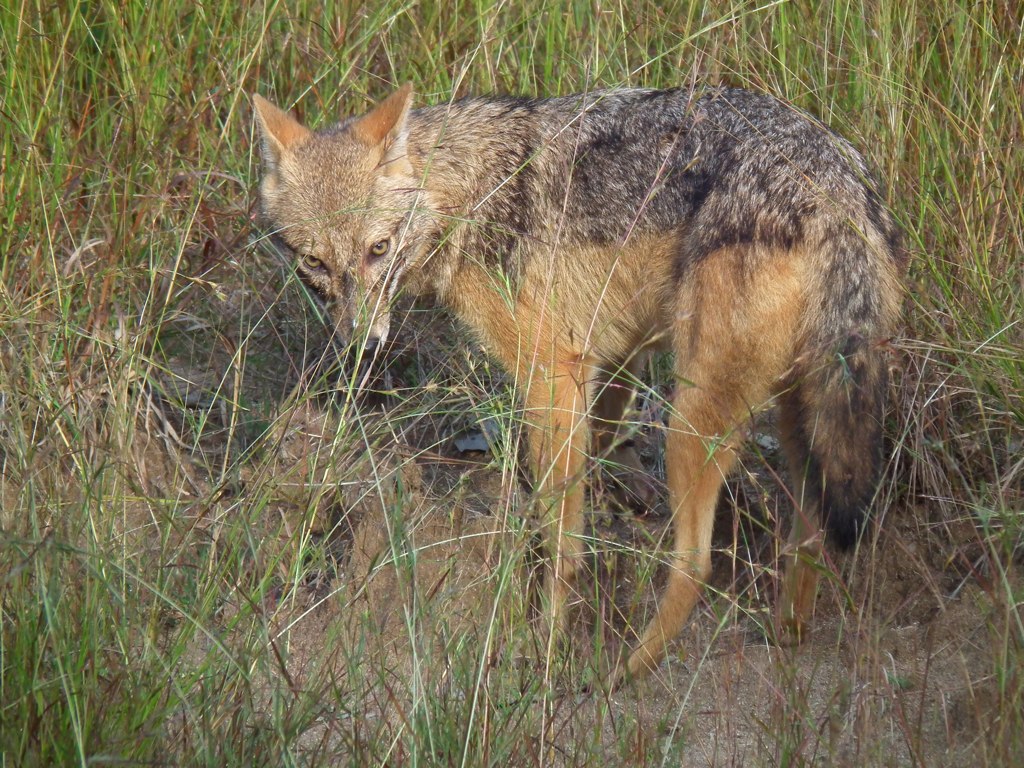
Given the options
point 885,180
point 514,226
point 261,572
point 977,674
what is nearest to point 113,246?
point 514,226

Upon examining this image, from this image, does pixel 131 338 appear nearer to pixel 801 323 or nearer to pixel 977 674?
pixel 801 323

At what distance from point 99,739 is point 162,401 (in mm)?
2687

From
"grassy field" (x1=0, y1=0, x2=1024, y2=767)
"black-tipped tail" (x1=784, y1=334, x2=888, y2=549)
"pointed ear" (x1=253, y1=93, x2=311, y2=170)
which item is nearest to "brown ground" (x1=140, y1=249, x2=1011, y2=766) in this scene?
"grassy field" (x1=0, y1=0, x2=1024, y2=767)

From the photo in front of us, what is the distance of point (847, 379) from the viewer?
351 centimetres

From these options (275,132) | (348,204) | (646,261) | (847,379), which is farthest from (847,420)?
(275,132)

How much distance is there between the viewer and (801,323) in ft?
11.9

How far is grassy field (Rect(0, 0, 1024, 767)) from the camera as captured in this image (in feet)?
8.61

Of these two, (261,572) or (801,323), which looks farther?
(801,323)

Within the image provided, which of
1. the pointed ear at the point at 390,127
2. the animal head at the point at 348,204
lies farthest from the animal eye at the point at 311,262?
the pointed ear at the point at 390,127

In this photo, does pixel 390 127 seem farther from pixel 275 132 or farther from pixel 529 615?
pixel 529 615

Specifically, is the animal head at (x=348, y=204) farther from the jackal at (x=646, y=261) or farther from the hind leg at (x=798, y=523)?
the hind leg at (x=798, y=523)

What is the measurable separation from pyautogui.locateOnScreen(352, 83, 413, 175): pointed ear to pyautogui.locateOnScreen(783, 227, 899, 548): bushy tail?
5.18 feet

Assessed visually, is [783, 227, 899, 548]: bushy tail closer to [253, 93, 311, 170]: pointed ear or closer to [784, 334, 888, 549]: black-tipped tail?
[784, 334, 888, 549]: black-tipped tail

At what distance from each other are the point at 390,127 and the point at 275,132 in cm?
44
